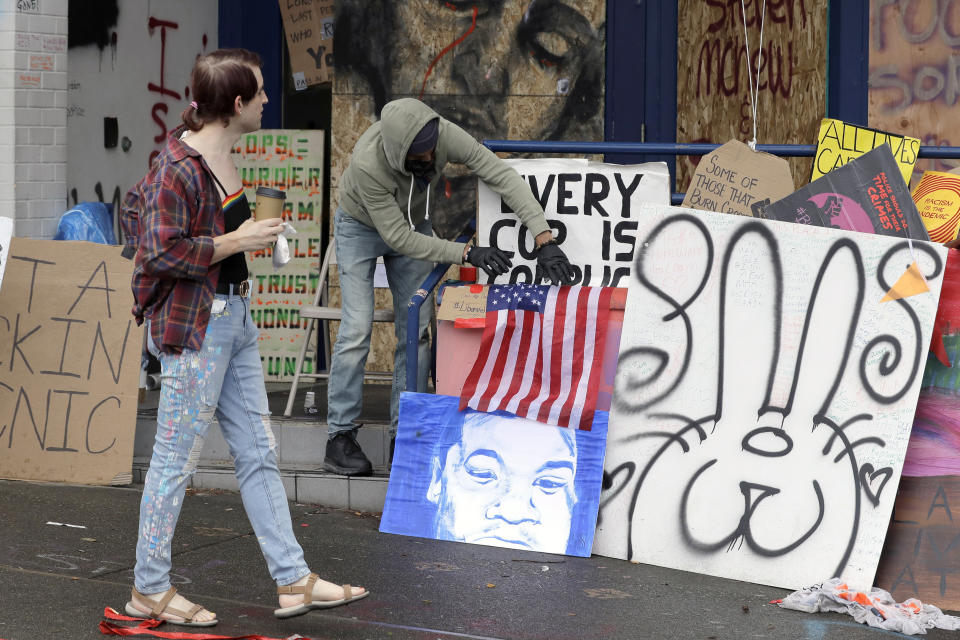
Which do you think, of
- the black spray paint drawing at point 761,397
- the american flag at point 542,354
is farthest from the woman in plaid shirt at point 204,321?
the black spray paint drawing at point 761,397

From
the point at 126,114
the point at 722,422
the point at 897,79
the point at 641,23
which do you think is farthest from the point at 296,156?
the point at 722,422

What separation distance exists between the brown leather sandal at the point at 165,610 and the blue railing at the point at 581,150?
1.75 m

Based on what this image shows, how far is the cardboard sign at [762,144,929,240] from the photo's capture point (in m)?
4.80

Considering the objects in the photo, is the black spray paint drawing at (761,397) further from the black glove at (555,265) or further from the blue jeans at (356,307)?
the blue jeans at (356,307)

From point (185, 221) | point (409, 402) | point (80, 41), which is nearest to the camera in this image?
point (185, 221)

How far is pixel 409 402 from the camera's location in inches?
209

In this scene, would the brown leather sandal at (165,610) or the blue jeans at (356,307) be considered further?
the blue jeans at (356,307)

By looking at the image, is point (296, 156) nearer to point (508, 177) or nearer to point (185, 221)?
point (508, 177)

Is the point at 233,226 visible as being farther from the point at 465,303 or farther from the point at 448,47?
the point at 448,47

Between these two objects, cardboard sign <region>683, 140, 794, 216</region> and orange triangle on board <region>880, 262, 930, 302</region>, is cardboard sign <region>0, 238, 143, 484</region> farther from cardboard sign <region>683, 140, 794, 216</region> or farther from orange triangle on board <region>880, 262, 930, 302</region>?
orange triangle on board <region>880, 262, 930, 302</region>

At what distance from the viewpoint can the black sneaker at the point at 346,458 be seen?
5.80 m

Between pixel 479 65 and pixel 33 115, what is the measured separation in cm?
265

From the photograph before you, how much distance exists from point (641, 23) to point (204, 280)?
4.90 meters

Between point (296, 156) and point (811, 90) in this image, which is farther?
point (296, 156)
